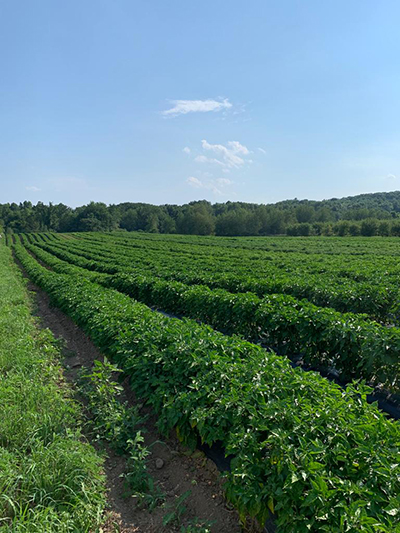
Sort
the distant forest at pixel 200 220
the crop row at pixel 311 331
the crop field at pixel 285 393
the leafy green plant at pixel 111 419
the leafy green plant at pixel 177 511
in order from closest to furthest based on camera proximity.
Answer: the crop field at pixel 285 393 → the leafy green plant at pixel 177 511 → the leafy green plant at pixel 111 419 → the crop row at pixel 311 331 → the distant forest at pixel 200 220

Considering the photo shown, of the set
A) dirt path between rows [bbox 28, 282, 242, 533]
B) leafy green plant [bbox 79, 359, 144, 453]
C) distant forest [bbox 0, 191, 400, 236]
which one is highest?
distant forest [bbox 0, 191, 400, 236]

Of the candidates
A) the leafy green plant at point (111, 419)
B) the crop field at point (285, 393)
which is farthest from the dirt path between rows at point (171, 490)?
the crop field at point (285, 393)

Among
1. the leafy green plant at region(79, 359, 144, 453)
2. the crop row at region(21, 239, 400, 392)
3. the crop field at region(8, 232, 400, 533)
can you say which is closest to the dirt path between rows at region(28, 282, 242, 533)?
the leafy green plant at region(79, 359, 144, 453)

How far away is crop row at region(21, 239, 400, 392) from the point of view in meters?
4.98

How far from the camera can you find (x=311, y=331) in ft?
19.6

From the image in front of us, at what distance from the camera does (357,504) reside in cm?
208

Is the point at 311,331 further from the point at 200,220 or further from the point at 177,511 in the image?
the point at 200,220

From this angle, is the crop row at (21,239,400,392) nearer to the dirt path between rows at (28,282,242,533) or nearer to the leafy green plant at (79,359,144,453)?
the dirt path between rows at (28,282,242,533)

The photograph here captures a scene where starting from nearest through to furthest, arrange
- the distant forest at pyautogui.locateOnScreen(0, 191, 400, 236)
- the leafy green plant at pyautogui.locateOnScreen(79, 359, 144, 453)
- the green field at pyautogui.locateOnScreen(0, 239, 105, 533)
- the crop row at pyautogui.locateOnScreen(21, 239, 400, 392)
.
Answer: the green field at pyautogui.locateOnScreen(0, 239, 105, 533) < the leafy green plant at pyautogui.locateOnScreen(79, 359, 144, 453) < the crop row at pyautogui.locateOnScreen(21, 239, 400, 392) < the distant forest at pyautogui.locateOnScreen(0, 191, 400, 236)

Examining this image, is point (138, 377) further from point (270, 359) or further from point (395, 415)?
point (395, 415)

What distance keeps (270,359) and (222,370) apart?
29.2 inches

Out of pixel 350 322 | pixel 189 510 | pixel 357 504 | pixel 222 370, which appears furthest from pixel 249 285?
pixel 357 504

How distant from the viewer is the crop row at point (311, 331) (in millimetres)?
4977

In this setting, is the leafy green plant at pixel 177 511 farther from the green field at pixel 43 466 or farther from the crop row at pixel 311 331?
the crop row at pixel 311 331
